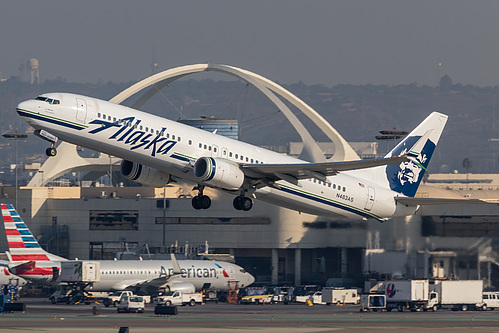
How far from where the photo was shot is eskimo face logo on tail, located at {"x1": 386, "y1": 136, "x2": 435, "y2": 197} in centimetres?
6844

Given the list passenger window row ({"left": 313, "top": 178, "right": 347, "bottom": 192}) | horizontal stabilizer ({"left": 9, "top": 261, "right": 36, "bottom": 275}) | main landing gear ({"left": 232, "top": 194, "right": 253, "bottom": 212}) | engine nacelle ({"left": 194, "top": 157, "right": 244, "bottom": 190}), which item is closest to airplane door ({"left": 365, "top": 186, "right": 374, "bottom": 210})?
passenger window row ({"left": 313, "top": 178, "right": 347, "bottom": 192})

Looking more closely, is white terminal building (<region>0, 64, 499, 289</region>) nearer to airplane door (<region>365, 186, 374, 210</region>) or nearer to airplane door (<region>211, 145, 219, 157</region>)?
airplane door (<region>211, 145, 219, 157</region>)

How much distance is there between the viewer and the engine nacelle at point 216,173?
184 ft

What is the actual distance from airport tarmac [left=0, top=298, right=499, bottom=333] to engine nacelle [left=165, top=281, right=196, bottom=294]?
3.47 m

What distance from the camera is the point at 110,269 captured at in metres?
95.0

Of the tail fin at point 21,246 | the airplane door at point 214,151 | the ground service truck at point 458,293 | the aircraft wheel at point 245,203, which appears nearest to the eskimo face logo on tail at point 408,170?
the aircraft wheel at point 245,203

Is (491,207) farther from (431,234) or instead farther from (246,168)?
(246,168)

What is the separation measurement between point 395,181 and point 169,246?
209 feet

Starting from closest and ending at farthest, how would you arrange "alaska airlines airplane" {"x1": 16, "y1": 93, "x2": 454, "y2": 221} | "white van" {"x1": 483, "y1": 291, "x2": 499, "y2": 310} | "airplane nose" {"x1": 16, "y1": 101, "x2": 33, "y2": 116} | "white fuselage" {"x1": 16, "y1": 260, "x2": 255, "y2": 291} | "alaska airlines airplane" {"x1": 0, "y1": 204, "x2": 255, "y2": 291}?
"airplane nose" {"x1": 16, "y1": 101, "x2": 33, "y2": 116} → "alaska airlines airplane" {"x1": 16, "y1": 93, "x2": 454, "y2": 221} → "white van" {"x1": 483, "y1": 291, "x2": 499, "y2": 310} → "alaska airlines airplane" {"x1": 0, "y1": 204, "x2": 255, "y2": 291} → "white fuselage" {"x1": 16, "y1": 260, "x2": 255, "y2": 291}

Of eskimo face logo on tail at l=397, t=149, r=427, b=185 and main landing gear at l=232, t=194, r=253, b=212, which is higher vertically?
eskimo face logo on tail at l=397, t=149, r=427, b=185

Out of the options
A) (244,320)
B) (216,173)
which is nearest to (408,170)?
(244,320)

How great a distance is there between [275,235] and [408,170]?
5151 centimetres

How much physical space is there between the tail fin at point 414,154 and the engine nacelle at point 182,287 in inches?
1278

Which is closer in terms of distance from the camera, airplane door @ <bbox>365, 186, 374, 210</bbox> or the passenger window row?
the passenger window row
